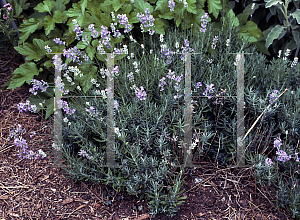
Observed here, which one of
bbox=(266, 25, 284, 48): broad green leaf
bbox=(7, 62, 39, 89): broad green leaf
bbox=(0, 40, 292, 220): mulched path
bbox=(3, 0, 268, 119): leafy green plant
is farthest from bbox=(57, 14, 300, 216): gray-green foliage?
bbox=(7, 62, 39, 89): broad green leaf

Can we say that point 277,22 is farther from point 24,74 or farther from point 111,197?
point 24,74

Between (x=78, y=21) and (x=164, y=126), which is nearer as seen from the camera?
(x=164, y=126)

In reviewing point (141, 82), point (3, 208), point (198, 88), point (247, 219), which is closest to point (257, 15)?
point (198, 88)

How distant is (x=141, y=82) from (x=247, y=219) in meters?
1.33

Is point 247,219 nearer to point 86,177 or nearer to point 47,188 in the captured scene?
point 86,177

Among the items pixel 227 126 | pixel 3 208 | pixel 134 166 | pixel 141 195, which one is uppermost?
pixel 227 126

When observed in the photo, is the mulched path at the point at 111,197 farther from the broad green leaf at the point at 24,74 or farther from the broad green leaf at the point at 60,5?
the broad green leaf at the point at 60,5

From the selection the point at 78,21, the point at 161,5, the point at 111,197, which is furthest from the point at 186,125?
the point at 78,21

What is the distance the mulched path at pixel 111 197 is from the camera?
191cm

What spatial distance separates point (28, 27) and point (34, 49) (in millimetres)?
237

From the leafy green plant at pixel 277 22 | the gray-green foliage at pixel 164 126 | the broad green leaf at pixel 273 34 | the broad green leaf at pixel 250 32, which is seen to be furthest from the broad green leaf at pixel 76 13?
the broad green leaf at pixel 273 34

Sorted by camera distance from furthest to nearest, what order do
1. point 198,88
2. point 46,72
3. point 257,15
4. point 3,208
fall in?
point 257,15 → point 46,72 → point 198,88 → point 3,208

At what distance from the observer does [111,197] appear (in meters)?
2.01

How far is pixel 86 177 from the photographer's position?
6.75ft
